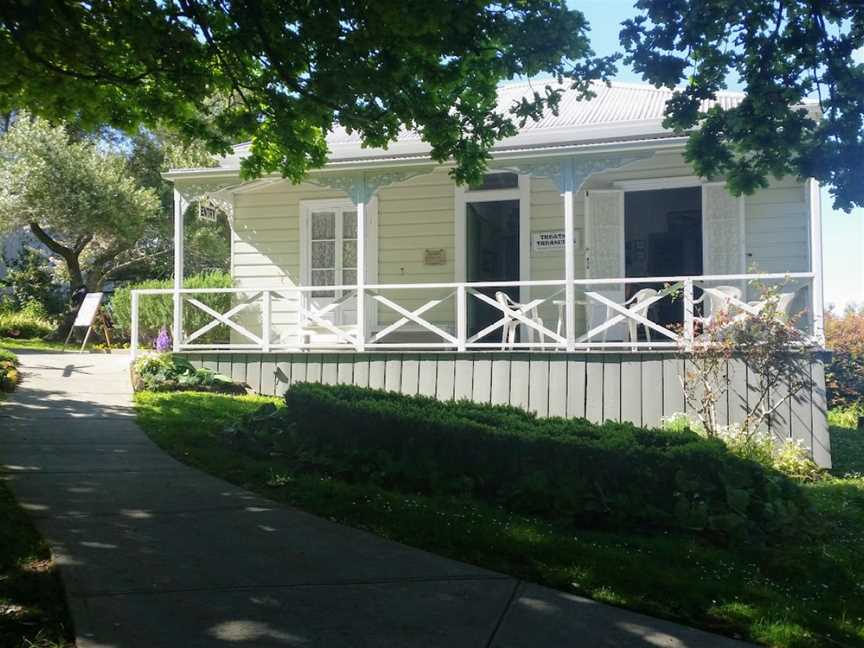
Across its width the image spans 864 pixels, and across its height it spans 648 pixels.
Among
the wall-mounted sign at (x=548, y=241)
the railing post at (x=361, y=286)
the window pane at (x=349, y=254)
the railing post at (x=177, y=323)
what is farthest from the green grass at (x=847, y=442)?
the railing post at (x=177, y=323)

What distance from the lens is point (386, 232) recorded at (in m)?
12.9

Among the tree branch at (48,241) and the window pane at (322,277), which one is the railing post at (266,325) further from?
the tree branch at (48,241)

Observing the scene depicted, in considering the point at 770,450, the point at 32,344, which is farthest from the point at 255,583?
the point at 32,344

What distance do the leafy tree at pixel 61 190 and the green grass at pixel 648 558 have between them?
15.3 m

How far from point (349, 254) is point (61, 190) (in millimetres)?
10074

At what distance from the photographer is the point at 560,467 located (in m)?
5.38

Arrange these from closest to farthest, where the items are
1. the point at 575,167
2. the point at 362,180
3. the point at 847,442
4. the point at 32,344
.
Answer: the point at 847,442 → the point at 575,167 → the point at 362,180 → the point at 32,344

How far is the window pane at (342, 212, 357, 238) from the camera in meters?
13.0

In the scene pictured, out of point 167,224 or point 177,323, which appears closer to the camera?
point 177,323

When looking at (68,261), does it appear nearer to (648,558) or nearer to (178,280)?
(178,280)

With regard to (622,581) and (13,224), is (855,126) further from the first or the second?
(13,224)

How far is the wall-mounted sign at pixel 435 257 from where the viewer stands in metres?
12.5

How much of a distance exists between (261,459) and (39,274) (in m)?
18.6

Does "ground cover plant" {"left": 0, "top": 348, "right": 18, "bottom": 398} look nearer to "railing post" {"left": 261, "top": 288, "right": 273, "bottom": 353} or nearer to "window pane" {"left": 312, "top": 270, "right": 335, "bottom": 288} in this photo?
"railing post" {"left": 261, "top": 288, "right": 273, "bottom": 353}
